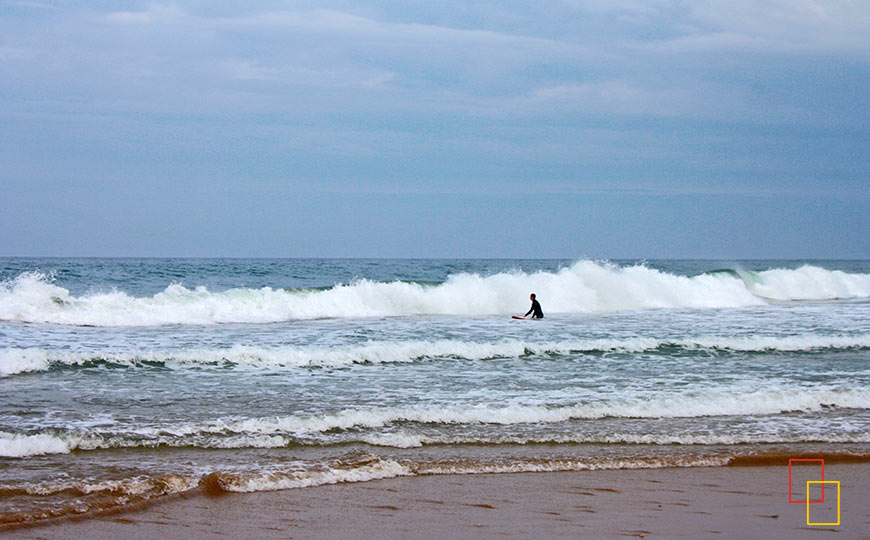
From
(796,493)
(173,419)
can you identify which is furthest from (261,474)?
(796,493)

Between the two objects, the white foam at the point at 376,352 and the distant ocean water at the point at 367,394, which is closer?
the distant ocean water at the point at 367,394

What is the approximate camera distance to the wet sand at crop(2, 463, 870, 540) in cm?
541

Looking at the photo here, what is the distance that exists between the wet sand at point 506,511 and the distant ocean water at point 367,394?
0.33m

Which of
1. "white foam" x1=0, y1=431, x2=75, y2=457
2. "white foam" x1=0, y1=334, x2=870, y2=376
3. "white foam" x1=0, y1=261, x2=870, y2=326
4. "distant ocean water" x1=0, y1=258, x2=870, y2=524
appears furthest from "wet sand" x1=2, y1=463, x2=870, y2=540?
"white foam" x1=0, y1=261, x2=870, y2=326

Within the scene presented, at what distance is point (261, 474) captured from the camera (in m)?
6.68

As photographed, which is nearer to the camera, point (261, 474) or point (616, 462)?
point (261, 474)

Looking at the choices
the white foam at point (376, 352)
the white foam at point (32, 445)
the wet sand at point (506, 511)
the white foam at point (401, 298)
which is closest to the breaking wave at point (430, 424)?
the white foam at point (32, 445)

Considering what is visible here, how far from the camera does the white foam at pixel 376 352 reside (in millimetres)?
12628

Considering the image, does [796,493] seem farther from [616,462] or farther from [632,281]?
[632,281]

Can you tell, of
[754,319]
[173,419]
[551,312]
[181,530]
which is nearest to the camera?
[181,530]

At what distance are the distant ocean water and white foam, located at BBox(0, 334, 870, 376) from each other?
0.18 ft

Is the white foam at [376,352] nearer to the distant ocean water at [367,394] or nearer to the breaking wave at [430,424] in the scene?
the distant ocean water at [367,394]

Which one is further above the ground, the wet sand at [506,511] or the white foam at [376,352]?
the white foam at [376,352]

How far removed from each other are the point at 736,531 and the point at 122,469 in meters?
5.20
